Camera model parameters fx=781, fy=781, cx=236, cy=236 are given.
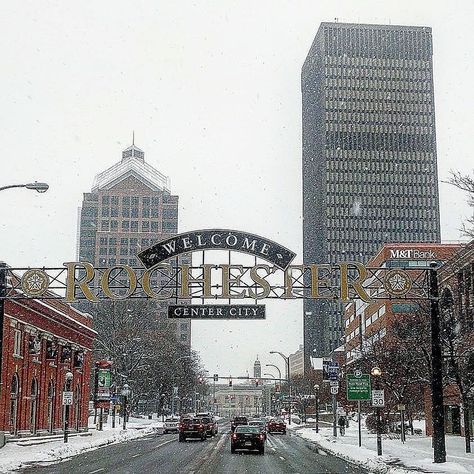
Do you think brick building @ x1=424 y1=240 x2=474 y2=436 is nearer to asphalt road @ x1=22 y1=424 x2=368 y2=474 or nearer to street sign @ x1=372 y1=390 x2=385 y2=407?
street sign @ x1=372 y1=390 x2=385 y2=407

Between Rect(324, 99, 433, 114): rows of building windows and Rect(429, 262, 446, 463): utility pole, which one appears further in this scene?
Rect(324, 99, 433, 114): rows of building windows

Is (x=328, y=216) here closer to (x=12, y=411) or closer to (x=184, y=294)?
(x=12, y=411)

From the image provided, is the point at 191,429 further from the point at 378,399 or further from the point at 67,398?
the point at 378,399

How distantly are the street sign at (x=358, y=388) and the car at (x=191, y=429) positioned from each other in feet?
56.6

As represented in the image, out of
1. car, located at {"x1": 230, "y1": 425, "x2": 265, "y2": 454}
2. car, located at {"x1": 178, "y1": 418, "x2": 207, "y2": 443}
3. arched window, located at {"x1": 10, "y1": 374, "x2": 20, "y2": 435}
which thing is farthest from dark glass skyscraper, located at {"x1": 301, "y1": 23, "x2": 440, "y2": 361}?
car, located at {"x1": 230, "y1": 425, "x2": 265, "y2": 454}

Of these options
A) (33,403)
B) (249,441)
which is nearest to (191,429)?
(33,403)

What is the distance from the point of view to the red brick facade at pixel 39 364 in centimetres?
4544

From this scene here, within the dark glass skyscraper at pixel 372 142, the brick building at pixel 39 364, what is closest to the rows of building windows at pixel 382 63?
the dark glass skyscraper at pixel 372 142

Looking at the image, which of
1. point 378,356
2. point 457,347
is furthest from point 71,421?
point 457,347

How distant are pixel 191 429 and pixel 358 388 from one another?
17535 mm

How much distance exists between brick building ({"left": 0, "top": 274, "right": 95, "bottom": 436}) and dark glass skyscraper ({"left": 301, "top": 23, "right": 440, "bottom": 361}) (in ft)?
414

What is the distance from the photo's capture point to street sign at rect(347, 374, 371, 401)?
39.4m

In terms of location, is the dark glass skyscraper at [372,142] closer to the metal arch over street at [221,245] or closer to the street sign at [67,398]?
the street sign at [67,398]

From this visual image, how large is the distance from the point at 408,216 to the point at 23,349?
14484cm
